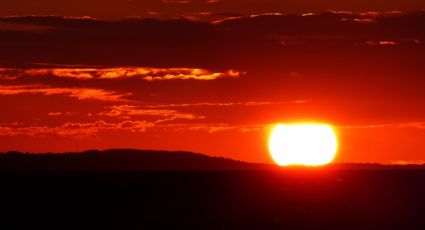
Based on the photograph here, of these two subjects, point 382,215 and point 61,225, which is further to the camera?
point 382,215

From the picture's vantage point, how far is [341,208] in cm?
9588

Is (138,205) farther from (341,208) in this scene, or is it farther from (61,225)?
(61,225)

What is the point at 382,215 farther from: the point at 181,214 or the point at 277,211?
the point at 181,214

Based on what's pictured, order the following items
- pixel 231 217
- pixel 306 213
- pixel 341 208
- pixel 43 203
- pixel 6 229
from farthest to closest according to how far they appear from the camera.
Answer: pixel 43 203, pixel 341 208, pixel 306 213, pixel 231 217, pixel 6 229

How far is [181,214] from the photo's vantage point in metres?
86.1

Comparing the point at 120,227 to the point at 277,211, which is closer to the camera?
the point at 120,227

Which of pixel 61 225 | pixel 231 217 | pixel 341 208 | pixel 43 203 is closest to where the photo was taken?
pixel 61 225

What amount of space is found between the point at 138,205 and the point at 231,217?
68.8ft

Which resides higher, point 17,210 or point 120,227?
point 17,210

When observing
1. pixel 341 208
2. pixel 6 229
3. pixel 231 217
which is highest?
pixel 341 208

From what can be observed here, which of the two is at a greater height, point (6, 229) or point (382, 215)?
point (382, 215)

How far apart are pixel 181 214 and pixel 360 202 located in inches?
1026

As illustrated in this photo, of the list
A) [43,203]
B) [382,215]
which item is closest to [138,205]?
[43,203]

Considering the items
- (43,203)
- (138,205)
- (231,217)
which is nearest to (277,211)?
(231,217)
